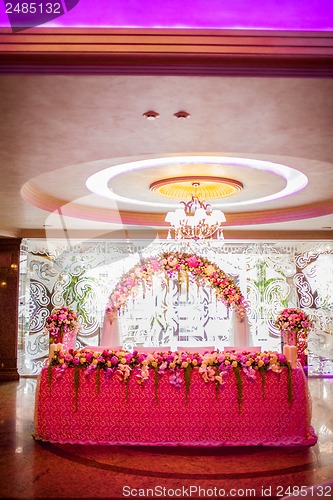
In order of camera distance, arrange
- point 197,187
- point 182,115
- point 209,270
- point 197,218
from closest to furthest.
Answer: point 182,115 < point 197,218 < point 197,187 < point 209,270

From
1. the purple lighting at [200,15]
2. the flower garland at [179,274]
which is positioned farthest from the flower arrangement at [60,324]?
the purple lighting at [200,15]

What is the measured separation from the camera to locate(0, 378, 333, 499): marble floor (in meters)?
4.20

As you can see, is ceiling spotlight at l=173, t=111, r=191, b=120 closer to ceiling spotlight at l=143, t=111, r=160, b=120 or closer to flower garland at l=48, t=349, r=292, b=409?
ceiling spotlight at l=143, t=111, r=160, b=120

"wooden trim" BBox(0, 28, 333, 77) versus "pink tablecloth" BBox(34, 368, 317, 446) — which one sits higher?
"wooden trim" BBox(0, 28, 333, 77)

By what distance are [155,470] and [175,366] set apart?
Answer: 1.21 metres

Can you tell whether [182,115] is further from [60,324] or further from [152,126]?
[60,324]

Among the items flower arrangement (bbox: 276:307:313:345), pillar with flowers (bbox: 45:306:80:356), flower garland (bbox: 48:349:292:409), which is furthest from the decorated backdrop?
flower garland (bbox: 48:349:292:409)

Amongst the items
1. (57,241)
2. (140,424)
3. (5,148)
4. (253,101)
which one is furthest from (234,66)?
(57,241)

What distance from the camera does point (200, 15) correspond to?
121 inches

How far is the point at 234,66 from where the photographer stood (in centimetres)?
317

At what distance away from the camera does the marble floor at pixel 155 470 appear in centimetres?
420

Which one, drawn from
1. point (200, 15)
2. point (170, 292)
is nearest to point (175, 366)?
point (200, 15)

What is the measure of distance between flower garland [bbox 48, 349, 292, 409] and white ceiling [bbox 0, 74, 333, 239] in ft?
7.43

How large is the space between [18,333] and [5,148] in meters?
6.50
